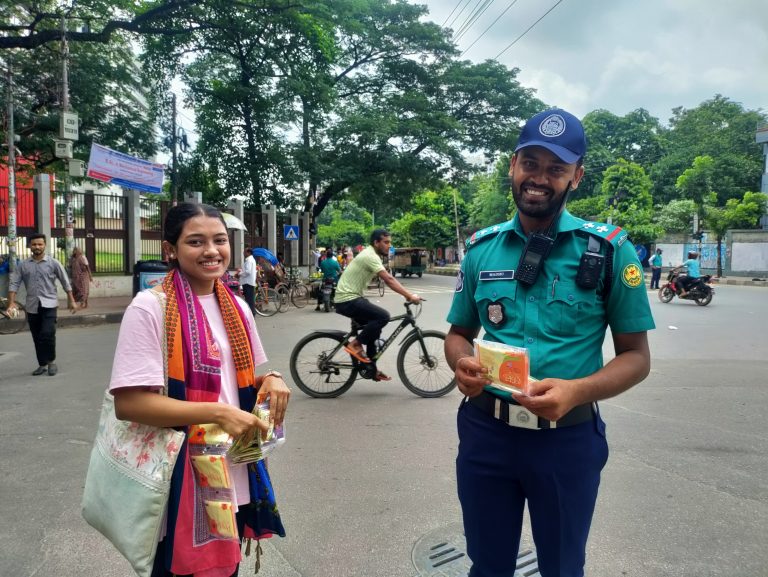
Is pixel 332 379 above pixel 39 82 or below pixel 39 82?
below

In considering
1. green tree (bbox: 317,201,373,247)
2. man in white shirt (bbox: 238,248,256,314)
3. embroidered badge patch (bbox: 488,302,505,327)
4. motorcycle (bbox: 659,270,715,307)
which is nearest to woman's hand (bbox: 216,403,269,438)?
embroidered badge patch (bbox: 488,302,505,327)

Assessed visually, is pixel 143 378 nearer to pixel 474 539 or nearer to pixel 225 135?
pixel 474 539

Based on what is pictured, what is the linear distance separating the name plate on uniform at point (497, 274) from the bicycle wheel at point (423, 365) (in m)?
4.07

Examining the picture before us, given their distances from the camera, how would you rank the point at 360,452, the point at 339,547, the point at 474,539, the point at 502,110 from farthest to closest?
the point at 502,110
the point at 360,452
the point at 339,547
the point at 474,539

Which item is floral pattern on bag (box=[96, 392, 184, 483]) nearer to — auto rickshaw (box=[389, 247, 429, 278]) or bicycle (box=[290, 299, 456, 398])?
bicycle (box=[290, 299, 456, 398])

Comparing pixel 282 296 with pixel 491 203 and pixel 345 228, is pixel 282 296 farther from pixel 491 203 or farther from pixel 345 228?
pixel 345 228

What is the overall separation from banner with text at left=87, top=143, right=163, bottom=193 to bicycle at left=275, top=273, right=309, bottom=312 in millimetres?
4845

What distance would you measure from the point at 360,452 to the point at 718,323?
10.3m

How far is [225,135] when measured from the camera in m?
20.7

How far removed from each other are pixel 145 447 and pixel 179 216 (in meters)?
0.70

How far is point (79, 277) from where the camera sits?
13.6 metres

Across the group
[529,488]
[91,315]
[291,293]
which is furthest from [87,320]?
[529,488]

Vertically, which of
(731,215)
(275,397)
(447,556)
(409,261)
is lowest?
(447,556)

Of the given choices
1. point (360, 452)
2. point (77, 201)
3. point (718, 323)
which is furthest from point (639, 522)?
point (77, 201)
